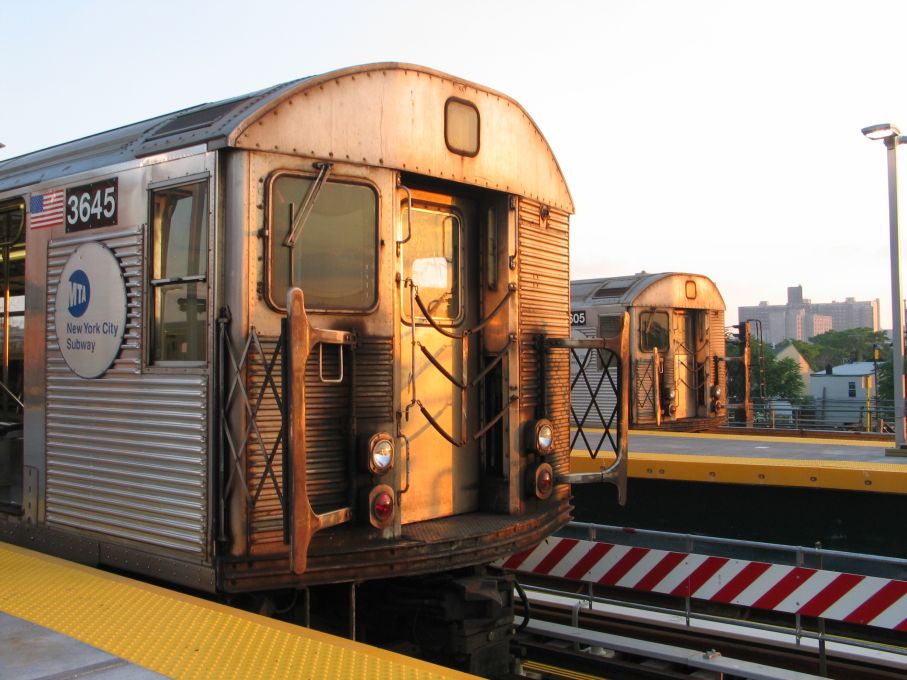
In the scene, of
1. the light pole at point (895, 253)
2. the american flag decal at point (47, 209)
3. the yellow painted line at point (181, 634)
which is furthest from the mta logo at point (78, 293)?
the light pole at point (895, 253)

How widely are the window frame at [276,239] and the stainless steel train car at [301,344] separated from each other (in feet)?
0.05

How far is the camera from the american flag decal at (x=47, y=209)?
5.68m

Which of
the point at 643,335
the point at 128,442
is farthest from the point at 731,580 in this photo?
the point at 643,335

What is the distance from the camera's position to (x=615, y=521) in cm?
1176

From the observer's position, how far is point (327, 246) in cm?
508

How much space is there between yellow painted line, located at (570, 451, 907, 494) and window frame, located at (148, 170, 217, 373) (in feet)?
23.2

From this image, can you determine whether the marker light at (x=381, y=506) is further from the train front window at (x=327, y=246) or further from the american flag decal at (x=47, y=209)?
the american flag decal at (x=47, y=209)

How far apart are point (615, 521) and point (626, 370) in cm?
603

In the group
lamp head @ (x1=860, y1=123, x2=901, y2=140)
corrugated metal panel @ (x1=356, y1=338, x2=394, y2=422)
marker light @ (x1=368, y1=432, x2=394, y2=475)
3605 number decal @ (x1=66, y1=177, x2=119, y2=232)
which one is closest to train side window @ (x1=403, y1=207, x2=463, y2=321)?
corrugated metal panel @ (x1=356, y1=338, x2=394, y2=422)

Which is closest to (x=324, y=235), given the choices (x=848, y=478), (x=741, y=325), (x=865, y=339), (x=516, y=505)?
(x=516, y=505)

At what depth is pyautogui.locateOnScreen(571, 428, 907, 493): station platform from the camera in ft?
32.0

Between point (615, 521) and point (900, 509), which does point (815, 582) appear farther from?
point (615, 521)

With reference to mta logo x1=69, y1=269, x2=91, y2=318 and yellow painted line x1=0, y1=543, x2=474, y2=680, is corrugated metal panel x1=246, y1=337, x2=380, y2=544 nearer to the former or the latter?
yellow painted line x1=0, y1=543, x2=474, y2=680

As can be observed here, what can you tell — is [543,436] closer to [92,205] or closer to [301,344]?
[301,344]
